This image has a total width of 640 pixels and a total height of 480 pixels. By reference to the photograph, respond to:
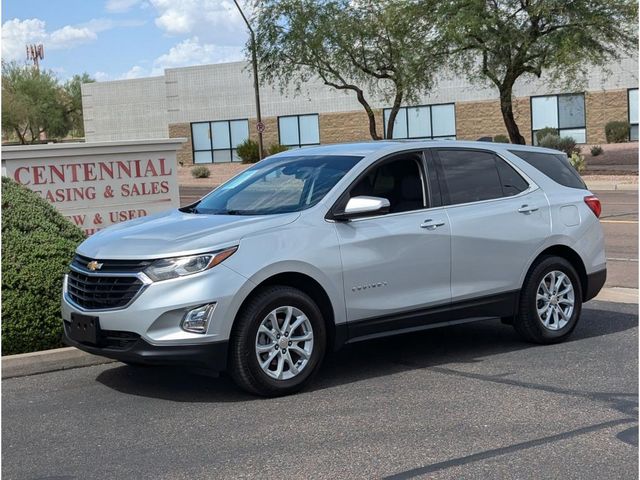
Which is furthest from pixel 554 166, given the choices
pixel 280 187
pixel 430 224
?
pixel 280 187

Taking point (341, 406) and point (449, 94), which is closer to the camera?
point (341, 406)

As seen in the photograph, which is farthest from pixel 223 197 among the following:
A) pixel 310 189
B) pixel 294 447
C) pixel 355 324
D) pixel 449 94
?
pixel 449 94

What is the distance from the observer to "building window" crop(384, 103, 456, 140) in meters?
54.7

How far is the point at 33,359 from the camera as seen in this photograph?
7.70m

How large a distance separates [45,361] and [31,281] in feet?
2.20

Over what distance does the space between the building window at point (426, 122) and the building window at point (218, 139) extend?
1055cm

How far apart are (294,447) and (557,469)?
1.47m

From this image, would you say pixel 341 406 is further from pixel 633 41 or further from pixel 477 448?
pixel 633 41

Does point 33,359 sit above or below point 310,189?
below

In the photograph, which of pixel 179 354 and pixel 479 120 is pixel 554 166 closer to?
pixel 179 354

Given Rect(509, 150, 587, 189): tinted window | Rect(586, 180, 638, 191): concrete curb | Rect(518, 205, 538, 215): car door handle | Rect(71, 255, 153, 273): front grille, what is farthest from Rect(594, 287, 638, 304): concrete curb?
Rect(586, 180, 638, 191): concrete curb

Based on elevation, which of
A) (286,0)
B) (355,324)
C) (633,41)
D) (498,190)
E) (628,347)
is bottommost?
(628,347)

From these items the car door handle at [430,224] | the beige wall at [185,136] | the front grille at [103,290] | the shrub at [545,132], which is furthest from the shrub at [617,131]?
the front grille at [103,290]

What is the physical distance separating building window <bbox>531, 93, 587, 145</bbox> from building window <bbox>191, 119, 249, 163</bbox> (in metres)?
18.0
